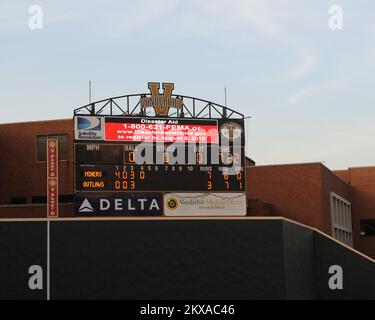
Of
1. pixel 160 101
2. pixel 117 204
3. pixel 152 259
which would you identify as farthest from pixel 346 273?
pixel 160 101

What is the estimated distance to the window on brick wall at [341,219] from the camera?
5518cm

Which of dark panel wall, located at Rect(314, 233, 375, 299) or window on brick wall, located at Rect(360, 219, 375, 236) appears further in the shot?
window on brick wall, located at Rect(360, 219, 375, 236)

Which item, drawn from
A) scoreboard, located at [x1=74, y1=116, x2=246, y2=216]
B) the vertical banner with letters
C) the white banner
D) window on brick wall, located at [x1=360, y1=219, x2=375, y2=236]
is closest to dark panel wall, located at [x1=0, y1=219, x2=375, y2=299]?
scoreboard, located at [x1=74, y1=116, x2=246, y2=216]

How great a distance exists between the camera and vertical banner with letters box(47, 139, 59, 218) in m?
38.6

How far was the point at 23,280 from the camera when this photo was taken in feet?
101

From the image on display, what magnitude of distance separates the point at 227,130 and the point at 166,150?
3509 mm

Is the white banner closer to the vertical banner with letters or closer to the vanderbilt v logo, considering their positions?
the vanderbilt v logo

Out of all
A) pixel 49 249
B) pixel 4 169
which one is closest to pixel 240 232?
pixel 49 249

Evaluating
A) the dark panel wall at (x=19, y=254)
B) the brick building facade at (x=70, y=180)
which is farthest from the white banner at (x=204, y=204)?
the brick building facade at (x=70, y=180)

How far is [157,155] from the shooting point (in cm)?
3747

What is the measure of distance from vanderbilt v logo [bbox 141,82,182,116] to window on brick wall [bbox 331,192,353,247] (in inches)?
780

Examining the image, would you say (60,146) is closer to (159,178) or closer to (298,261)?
(159,178)

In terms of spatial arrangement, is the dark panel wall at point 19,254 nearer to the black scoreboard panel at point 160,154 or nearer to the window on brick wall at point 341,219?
the black scoreboard panel at point 160,154

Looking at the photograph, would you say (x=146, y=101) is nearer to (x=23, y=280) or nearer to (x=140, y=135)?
(x=140, y=135)
